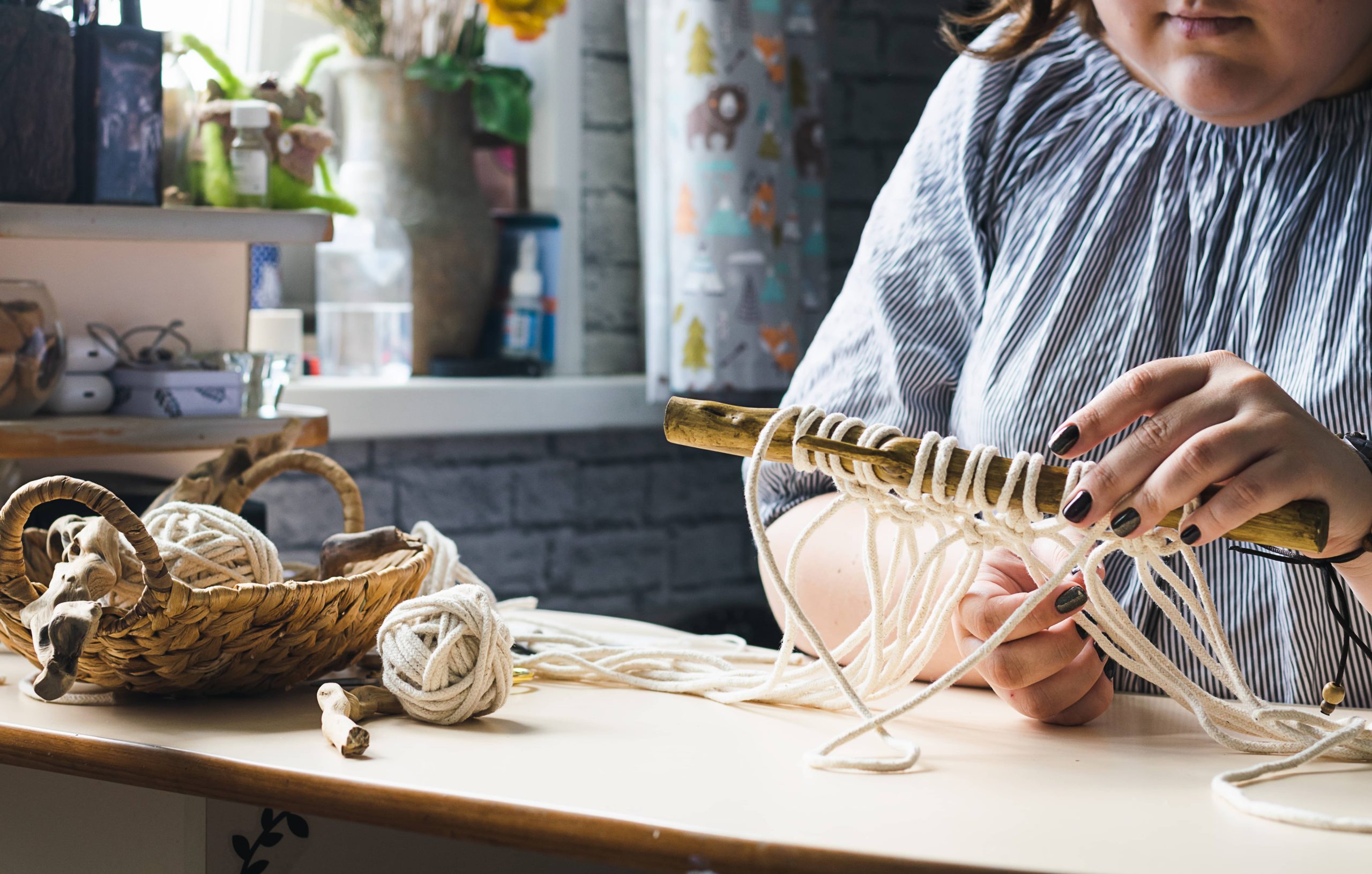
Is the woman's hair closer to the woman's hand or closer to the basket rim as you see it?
the woman's hand

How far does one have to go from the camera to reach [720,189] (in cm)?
189

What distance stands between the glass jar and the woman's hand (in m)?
0.69

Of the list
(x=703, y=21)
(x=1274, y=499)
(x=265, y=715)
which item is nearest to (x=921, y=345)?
(x=1274, y=499)

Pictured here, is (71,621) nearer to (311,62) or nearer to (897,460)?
(897,460)

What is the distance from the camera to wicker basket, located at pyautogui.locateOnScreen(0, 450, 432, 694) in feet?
2.08

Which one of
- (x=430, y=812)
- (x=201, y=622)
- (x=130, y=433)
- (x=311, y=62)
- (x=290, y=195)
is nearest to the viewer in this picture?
(x=430, y=812)

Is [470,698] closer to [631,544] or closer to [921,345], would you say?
[921,345]

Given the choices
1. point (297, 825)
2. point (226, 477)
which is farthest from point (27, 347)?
point (297, 825)

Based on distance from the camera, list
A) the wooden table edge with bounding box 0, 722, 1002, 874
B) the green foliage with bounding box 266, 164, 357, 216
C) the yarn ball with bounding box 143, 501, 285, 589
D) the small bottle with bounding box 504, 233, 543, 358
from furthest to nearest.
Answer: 1. the small bottle with bounding box 504, 233, 543, 358
2. the green foliage with bounding box 266, 164, 357, 216
3. the yarn ball with bounding box 143, 501, 285, 589
4. the wooden table edge with bounding box 0, 722, 1002, 874

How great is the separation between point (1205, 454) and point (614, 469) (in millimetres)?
1538

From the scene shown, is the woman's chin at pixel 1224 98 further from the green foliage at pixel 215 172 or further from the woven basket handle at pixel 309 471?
the green foliage at pixel 215 172

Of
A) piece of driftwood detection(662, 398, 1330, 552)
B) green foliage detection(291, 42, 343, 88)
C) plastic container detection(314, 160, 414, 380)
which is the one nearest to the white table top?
piece of driftwood detection(662, 398, 1330, 552)

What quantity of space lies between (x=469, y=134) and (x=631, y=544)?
684mm

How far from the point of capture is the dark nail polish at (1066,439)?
61cm
